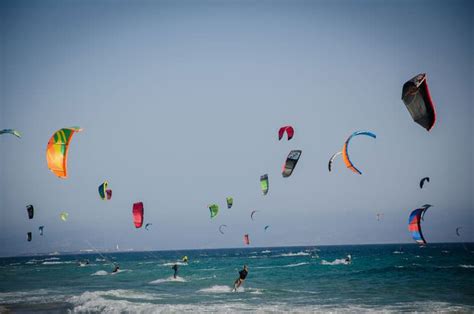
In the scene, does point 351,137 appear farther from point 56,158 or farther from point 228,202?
point 228,202

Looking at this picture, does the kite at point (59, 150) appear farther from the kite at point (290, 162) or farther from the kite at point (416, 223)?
the kite at point (416, 223)

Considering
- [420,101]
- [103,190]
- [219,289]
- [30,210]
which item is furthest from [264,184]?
[420,101]

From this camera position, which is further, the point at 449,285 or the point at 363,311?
the point at 449,285

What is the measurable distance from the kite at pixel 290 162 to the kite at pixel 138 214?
21.2 ft

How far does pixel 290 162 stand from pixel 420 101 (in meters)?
9.49

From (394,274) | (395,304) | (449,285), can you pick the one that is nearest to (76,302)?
(395,304)

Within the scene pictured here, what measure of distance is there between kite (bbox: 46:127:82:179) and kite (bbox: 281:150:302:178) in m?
9.04

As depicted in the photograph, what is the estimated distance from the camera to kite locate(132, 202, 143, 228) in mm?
17811

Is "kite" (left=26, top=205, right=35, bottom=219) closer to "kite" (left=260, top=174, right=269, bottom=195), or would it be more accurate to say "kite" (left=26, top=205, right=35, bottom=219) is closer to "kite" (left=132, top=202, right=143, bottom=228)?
"kite" (left=132, top=202, right=143, bottom=228)

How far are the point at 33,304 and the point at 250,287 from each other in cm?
1058

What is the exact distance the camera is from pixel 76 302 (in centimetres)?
1797

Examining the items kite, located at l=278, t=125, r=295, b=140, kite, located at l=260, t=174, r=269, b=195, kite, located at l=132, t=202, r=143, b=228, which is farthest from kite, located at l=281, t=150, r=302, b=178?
kite, located at l=132, t=202, r=143, b=228

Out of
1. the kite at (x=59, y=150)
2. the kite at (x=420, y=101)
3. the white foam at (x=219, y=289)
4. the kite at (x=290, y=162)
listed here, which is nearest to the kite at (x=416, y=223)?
the kite at (x=290, y=162)

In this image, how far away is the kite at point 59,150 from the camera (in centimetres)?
1084
